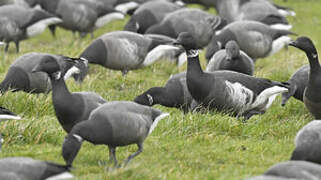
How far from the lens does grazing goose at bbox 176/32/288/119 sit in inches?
369

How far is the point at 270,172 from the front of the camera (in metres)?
5.91

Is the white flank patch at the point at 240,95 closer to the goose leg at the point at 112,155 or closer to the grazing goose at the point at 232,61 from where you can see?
the grazing goose at the point at 232,61

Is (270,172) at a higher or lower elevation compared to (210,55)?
higher

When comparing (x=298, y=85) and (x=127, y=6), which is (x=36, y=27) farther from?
(x=298, y=85)

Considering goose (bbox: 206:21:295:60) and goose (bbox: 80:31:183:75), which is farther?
goose (bbox: 206:21:295:60)

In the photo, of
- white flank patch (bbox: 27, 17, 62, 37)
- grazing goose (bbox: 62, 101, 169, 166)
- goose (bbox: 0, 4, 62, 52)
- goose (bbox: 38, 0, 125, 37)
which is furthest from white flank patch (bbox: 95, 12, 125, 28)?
grazing goose (bbox: 62, 101, 169, 166)

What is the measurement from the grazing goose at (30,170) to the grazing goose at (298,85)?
205 inches

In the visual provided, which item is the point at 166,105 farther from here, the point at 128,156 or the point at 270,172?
the point at 270,172

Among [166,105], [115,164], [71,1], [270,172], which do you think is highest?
[270,172]

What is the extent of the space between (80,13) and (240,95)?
9.14 metres

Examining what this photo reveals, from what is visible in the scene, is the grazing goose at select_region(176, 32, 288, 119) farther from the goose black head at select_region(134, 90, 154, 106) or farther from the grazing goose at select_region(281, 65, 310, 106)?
the goose black head at select_region(134, 90, 154, 106)

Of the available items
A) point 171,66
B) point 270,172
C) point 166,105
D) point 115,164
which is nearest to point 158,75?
point 171,66

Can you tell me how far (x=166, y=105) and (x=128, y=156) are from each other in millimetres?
2247

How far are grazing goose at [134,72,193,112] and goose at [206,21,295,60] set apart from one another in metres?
3.70
